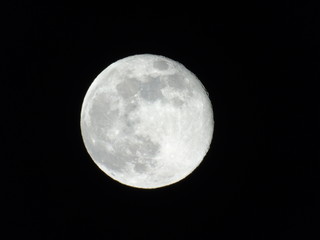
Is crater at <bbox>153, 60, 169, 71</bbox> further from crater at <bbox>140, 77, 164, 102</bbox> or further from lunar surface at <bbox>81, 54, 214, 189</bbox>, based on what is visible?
crater at <bbox>140, 77, 164, 102</bbox>

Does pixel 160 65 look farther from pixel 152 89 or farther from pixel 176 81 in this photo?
pixel 152 89

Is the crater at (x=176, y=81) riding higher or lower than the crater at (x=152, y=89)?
higher

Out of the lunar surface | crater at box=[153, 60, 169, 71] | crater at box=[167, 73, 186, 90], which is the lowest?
the lunar surface

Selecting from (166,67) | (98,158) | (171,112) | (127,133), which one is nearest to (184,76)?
(166,67)

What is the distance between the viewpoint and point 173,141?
5.34m

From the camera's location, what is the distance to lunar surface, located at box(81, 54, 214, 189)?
529 cm

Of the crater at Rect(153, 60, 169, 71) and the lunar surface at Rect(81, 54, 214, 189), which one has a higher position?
the crater at Rect(153, 60, 169, 71)

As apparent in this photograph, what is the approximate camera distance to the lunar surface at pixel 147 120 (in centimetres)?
529

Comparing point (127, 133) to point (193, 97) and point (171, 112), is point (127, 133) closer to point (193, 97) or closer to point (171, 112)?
point (171, 112)

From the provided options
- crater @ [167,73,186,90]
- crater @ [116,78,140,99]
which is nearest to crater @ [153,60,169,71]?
crater @ [167,73,186,90]

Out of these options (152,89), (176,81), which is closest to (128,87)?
(152,89)

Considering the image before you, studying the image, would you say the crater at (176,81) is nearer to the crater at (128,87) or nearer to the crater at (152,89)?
the crater at (152,89)

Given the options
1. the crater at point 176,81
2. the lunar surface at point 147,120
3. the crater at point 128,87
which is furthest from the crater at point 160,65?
the crater at point 128,87

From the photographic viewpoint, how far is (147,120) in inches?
207
